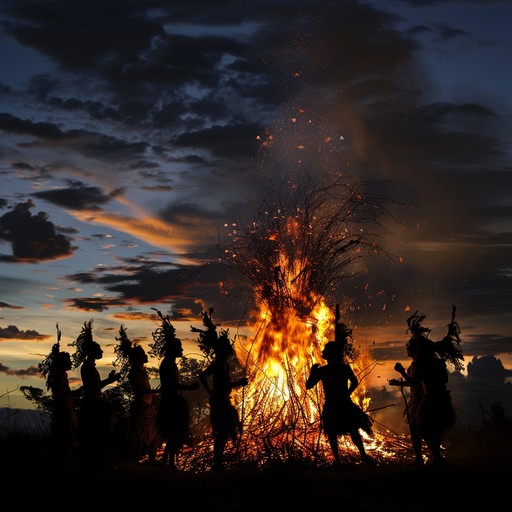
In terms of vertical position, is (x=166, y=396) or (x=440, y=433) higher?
(x=166, y=396)

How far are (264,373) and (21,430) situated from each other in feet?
18.4

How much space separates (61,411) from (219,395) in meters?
3.29

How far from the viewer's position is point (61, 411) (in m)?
17.0

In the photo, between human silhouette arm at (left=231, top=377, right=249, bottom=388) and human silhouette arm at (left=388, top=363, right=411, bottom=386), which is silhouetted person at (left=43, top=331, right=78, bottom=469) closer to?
human silhouette arm at (left=231, top=377, right=249, bottom=388)

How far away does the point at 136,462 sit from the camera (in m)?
18.2

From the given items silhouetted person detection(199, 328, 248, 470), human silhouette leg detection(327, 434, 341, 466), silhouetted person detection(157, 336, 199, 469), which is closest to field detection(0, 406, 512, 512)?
human silhouette leg detection(327, 434, 341, 466)

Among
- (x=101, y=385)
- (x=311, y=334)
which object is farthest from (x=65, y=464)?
(x=311, y=334)

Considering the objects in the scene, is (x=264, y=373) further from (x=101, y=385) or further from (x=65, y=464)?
(x=65, y=464)

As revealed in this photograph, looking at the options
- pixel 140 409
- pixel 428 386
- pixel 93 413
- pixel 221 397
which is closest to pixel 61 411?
pixel 93 413

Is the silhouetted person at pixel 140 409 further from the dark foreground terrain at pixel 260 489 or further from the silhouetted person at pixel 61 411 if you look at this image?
the dark foreground terrain at pixel 260 489

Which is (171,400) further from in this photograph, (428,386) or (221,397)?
(428,386)

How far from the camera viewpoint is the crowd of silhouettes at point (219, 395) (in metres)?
16.5

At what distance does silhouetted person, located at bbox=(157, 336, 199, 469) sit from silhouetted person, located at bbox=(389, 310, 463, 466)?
443 cm

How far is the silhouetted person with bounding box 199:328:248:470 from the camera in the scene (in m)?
16.9
